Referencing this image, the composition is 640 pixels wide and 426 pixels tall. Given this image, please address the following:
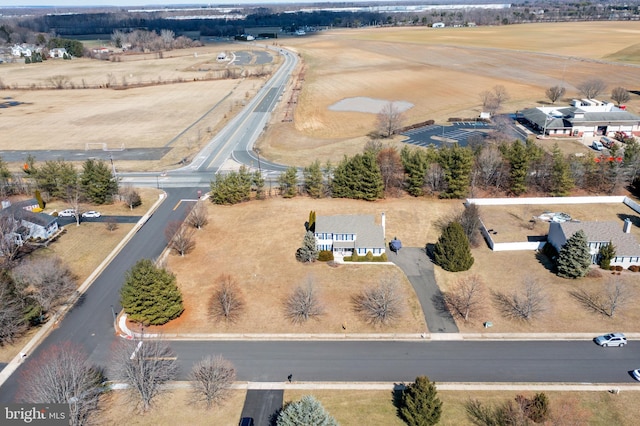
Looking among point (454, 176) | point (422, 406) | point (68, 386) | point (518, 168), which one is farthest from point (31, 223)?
point (518, 168)

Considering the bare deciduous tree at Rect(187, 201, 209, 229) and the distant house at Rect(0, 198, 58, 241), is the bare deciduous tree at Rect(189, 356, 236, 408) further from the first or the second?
the distant house at Rect(0, 198, 58, 241)

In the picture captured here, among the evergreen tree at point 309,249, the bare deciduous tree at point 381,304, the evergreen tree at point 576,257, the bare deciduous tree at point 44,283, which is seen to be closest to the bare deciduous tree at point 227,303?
the evergreen tree at point 309,249

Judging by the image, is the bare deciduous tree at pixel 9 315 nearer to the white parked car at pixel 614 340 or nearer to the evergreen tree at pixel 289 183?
the evergreen tree at pixel 289 183

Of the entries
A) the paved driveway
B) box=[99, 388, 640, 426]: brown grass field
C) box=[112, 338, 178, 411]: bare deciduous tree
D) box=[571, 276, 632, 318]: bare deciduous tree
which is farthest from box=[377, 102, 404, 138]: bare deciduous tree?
box=[112, 338, 178, 411]: bare deciduous tree

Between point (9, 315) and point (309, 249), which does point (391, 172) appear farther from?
point (9, 315)

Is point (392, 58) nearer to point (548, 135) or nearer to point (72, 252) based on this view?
point (548, 135)
